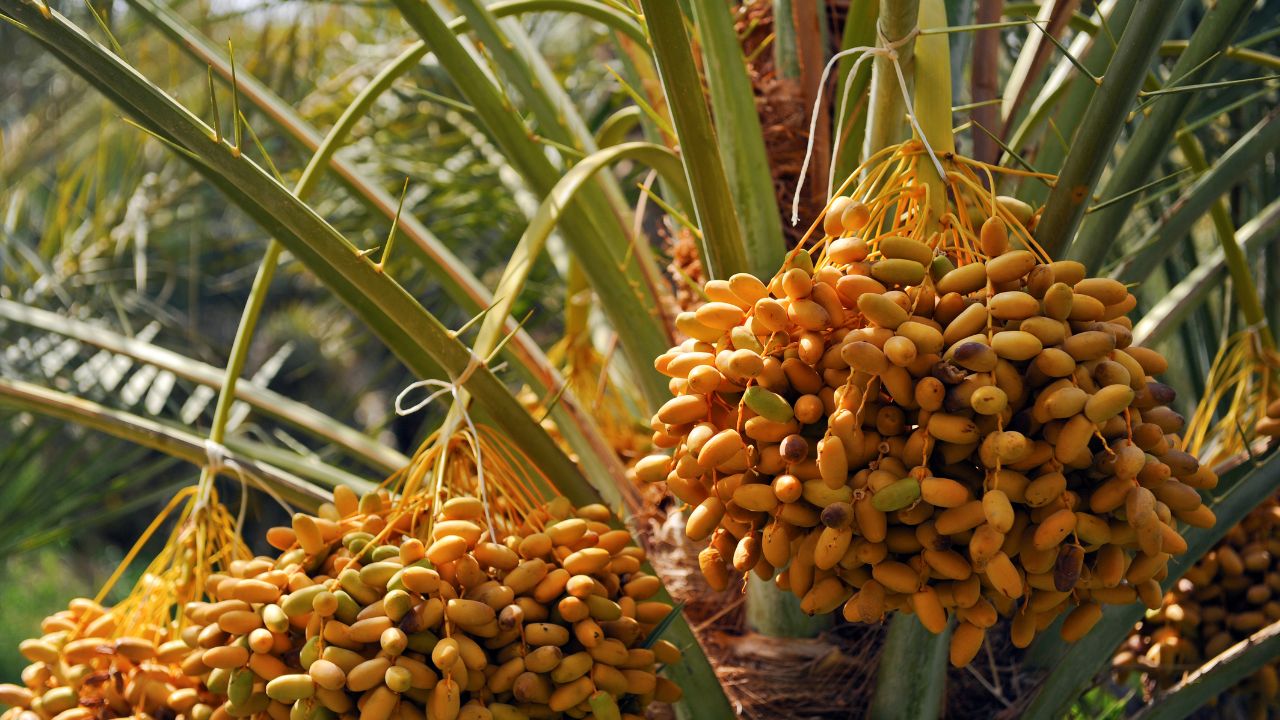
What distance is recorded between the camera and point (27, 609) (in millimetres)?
6367

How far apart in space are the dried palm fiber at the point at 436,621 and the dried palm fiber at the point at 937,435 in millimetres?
174

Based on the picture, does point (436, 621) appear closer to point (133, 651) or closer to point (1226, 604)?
point (133, 651)

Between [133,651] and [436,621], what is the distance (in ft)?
1.27

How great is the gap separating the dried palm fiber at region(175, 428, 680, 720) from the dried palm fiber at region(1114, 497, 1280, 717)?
0.70m

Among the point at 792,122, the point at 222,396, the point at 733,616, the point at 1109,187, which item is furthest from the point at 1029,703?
the point at 222,396

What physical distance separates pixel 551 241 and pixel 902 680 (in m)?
1.04

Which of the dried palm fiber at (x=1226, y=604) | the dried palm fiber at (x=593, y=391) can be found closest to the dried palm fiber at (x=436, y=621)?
the dried palm fiber at (x=593, y=391)

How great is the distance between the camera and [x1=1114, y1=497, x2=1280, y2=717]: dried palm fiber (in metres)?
1.26

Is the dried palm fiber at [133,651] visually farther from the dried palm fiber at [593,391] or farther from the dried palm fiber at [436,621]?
the dried palm fiber at [593,391]

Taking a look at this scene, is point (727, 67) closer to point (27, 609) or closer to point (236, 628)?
point (236, 628)

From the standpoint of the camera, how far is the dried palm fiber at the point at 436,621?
818 mm

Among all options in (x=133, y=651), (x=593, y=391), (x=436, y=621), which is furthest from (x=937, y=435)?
(x=593, y=391)

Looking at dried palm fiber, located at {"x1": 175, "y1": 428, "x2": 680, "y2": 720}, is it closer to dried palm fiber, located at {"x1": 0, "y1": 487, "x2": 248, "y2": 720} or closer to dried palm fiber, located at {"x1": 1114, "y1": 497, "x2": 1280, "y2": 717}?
dried palm fiber, located at {"x1": 0, "y1": 487, "x2": 248, "y2": 720}

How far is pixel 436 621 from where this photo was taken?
2.71ft
